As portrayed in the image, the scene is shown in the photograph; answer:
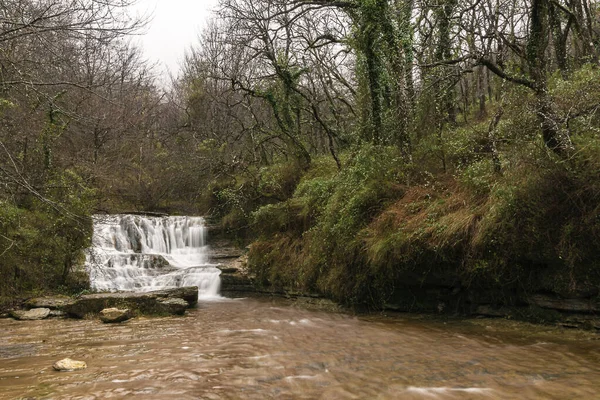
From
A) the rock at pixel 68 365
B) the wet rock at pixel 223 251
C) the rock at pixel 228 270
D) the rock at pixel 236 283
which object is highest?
the wet rock at pixel 223 251

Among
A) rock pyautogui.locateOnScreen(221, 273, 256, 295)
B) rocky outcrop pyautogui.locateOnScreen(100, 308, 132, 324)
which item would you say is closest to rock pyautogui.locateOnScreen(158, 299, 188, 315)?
rocky outcrop pyautogui.locateOnScreen(100, 308, 132, 324)

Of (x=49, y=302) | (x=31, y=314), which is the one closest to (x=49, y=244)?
(x=49, y=302)

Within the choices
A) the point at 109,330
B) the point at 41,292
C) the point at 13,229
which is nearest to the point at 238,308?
the point at 109,330

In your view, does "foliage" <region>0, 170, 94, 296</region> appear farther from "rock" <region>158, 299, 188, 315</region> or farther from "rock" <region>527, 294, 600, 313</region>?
"rock" <region>527, 294, 600, 313</region>

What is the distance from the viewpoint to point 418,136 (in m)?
11.2

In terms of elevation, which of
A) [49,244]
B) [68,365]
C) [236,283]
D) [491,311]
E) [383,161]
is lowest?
[236,283]

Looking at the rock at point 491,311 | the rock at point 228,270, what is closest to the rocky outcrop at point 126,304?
the rock at point 228,270

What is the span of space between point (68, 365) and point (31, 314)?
6.03 metres

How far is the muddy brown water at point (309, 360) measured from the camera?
14.3ft

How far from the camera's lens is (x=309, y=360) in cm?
569

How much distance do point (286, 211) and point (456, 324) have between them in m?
7.00

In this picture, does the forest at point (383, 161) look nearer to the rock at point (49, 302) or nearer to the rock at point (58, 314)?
the rock at point (49, 302)

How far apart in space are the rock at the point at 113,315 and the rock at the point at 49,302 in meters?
1.54

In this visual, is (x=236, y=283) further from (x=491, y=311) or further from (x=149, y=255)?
(x=491, y=311)
